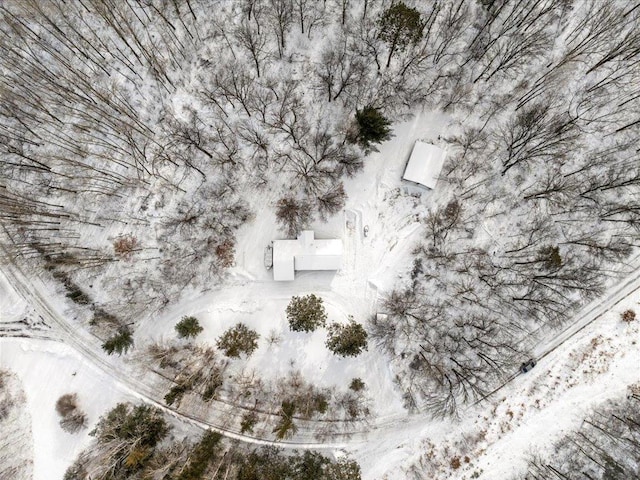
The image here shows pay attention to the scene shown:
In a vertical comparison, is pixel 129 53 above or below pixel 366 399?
above

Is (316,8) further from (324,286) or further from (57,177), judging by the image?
(57,177)

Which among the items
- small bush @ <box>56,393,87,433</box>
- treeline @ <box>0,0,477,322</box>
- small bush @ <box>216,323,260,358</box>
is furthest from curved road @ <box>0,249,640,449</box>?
small bush @ <box>216,323,260,358</box>

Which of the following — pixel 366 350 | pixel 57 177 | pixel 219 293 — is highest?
pixel 57 177

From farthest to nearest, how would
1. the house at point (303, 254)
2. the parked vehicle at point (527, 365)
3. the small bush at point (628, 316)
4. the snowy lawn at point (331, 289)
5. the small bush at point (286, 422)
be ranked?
the snowy lawn at point (331, 289) → the parked vehicle at point (527, 365) → the small bush at point (628, 316) → the small bush at point (286, 422) → the house at point (303, 254)

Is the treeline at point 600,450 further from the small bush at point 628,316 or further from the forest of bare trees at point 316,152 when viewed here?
the forest of bare trees at point 316,152

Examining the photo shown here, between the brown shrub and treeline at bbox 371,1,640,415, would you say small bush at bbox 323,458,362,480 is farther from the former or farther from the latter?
the brown shrub

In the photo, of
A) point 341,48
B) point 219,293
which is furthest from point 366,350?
point 341,48

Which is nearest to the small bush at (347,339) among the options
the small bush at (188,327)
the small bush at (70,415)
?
the small bush at (188,327)
